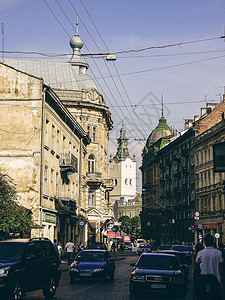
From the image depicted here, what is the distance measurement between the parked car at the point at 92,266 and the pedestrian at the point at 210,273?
10.8 meters

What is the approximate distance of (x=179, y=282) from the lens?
55.2 ft

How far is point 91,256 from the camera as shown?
23.2 m

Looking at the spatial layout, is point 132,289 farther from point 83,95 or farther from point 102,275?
point 83,95

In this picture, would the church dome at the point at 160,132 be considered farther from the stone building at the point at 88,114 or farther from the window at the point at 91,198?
the window at the point at 91,198

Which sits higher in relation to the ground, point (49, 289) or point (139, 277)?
point (139, 277)

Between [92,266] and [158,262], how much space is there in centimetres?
464

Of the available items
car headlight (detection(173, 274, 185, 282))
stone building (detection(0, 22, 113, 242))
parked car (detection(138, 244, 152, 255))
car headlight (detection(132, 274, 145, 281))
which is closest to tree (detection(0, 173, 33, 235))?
car headlight (detection(132, 274, 145, 281))

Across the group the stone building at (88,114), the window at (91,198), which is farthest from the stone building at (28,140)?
the window at (91,198)

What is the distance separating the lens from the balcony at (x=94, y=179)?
6675 centimetres

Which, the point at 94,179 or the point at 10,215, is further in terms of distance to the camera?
the point at 94,179

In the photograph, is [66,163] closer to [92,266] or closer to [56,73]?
[92,266]

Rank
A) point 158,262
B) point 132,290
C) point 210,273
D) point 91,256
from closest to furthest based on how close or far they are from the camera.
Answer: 1. point 210,273
2. point 132,290
3. point 158,262
4. point 91,256

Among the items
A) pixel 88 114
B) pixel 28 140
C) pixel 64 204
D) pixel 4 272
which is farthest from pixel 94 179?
pixel 4 272

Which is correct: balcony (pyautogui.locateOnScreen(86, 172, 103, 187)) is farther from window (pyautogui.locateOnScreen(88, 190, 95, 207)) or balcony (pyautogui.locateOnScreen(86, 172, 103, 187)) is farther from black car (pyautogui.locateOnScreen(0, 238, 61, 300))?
black car (pyautogui.locateOnScreen(0, 238, 61, 300))
